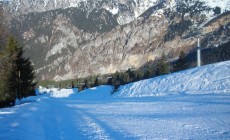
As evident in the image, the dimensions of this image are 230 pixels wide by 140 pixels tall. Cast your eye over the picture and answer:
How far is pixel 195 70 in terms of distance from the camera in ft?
103

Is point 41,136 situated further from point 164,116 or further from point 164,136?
point 164,116

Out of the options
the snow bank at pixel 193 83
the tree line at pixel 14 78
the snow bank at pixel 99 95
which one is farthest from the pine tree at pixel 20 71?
the snow bank at pixel 193 83

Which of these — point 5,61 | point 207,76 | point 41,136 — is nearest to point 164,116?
point 41,136

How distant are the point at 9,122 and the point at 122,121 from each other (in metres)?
4.71

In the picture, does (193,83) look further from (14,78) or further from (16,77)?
(16,77)

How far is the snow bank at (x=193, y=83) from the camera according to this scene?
81.8 ft

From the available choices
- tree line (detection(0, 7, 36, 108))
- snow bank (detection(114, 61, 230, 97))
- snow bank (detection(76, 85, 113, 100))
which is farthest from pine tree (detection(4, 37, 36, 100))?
snow bank (detection(114, 61, 230, 97))

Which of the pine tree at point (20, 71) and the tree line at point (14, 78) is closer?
the tree line at point (14, 78)

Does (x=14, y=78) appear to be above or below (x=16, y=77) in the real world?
below

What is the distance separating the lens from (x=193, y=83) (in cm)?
2767

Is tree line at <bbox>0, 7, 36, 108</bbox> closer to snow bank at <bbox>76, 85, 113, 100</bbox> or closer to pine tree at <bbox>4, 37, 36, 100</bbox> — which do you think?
pine tree at <bbox>4, 37, 36, 100</bbox>

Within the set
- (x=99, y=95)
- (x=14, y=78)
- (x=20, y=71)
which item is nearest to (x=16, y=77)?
(x=14, y=78)

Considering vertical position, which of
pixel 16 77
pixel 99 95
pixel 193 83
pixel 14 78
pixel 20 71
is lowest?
pixel 99 95

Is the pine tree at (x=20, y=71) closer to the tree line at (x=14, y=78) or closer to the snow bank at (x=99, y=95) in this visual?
the tree line at (x=14, y=78)
